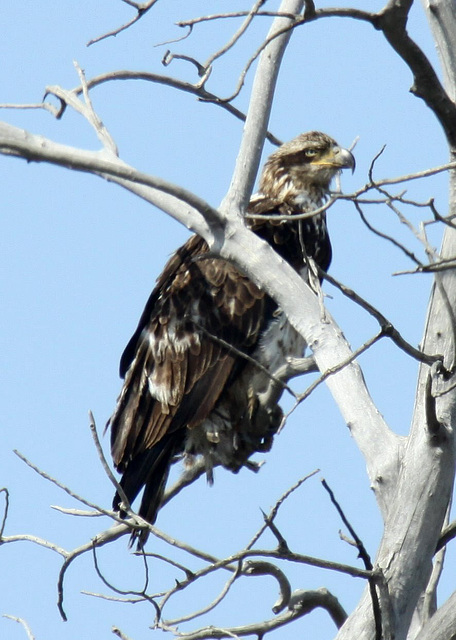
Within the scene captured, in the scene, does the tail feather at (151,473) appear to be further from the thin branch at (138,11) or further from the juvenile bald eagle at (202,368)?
the thin branch at (138,11)

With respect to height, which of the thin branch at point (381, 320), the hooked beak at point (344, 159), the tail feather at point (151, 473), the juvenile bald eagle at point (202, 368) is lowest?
the thin branch at point (381, 320)

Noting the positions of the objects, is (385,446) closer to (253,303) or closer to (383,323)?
(383,323)

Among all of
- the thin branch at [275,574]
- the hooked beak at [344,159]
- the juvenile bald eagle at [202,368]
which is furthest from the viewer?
the hooked beak at [344,159]

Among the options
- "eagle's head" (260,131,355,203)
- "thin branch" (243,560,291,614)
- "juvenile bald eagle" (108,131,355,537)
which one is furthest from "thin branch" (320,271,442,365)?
"eagle's head" (260,131,355,203)

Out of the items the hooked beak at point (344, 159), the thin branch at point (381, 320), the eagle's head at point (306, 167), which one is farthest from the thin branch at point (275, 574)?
the hooked beak at point (344, 159)

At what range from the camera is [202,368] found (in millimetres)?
5957

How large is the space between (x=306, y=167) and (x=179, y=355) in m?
1.53

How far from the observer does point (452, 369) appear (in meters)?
3.27

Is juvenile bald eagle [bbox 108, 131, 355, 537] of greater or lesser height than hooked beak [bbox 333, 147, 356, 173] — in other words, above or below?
below

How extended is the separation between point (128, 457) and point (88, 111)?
7.87 feet

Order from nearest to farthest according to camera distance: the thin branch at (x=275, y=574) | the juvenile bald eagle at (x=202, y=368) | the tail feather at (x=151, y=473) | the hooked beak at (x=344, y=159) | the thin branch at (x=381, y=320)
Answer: the thin branch at (x=381, y=320) → the thin branch at (x=275, y=574) → the tail feather at (x=151, y=473) → the juvenile bald eagle at (x=202, y=368) → the hooked beak at (x=344, y=159)

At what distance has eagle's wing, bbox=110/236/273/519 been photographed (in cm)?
585

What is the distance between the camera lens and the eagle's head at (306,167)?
21.5 ft

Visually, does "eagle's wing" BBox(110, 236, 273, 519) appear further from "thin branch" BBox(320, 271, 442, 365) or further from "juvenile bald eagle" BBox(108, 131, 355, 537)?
"thin branch" BBox(320, 271, 442, 365)
